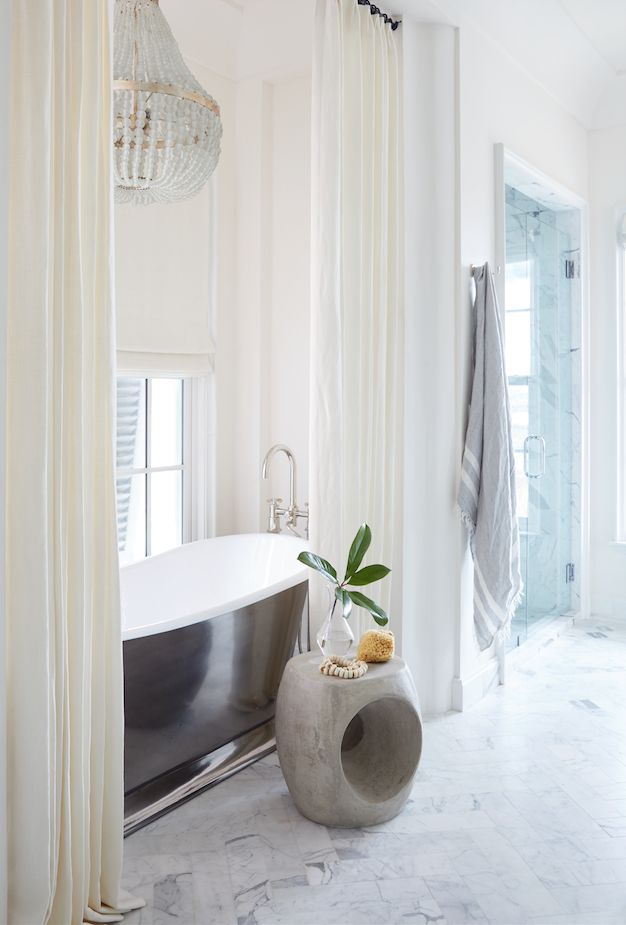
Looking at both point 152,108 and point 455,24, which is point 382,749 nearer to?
point 152,108

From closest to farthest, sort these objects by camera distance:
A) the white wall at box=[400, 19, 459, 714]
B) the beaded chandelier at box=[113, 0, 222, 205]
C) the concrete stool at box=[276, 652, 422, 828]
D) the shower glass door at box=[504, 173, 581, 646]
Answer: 1. the beaded chandelier at box=[113, 0, 222, 205]
2. the concrete stool at box=[276, 652, 422, 828]
3. the white wall at box=[400, 19, 459, 714]
4. the shower glass door at box=[504, 173, 581, 646]

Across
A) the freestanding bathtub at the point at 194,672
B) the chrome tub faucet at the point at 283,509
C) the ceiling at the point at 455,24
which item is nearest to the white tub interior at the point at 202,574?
the freestanding bathtub at the point at 194,672

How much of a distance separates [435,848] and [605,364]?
3118mm

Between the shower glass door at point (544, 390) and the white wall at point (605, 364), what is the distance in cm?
22

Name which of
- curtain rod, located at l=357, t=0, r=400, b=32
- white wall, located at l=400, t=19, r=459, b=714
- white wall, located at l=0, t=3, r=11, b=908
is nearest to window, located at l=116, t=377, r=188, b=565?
white wall, located at l=400, t=19, r=459, b=714

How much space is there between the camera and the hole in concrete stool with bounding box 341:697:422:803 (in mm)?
2426

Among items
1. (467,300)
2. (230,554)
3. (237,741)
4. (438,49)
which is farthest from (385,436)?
(438,49)

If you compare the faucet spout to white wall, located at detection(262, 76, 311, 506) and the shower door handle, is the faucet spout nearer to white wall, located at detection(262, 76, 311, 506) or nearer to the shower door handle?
white wall, located at detection(262, 76, 311, 506)

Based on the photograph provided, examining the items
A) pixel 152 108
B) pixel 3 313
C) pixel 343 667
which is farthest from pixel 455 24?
pixel 343 667

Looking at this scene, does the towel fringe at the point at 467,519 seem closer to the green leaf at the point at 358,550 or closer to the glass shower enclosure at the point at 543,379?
the glass shower enclosure at the point at 543,379

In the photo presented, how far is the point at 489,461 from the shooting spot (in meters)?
3.18

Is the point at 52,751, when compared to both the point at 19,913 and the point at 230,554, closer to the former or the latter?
the point at 19,913

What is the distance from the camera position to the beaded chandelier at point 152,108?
2.16 metres

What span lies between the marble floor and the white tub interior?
77 centimetres
